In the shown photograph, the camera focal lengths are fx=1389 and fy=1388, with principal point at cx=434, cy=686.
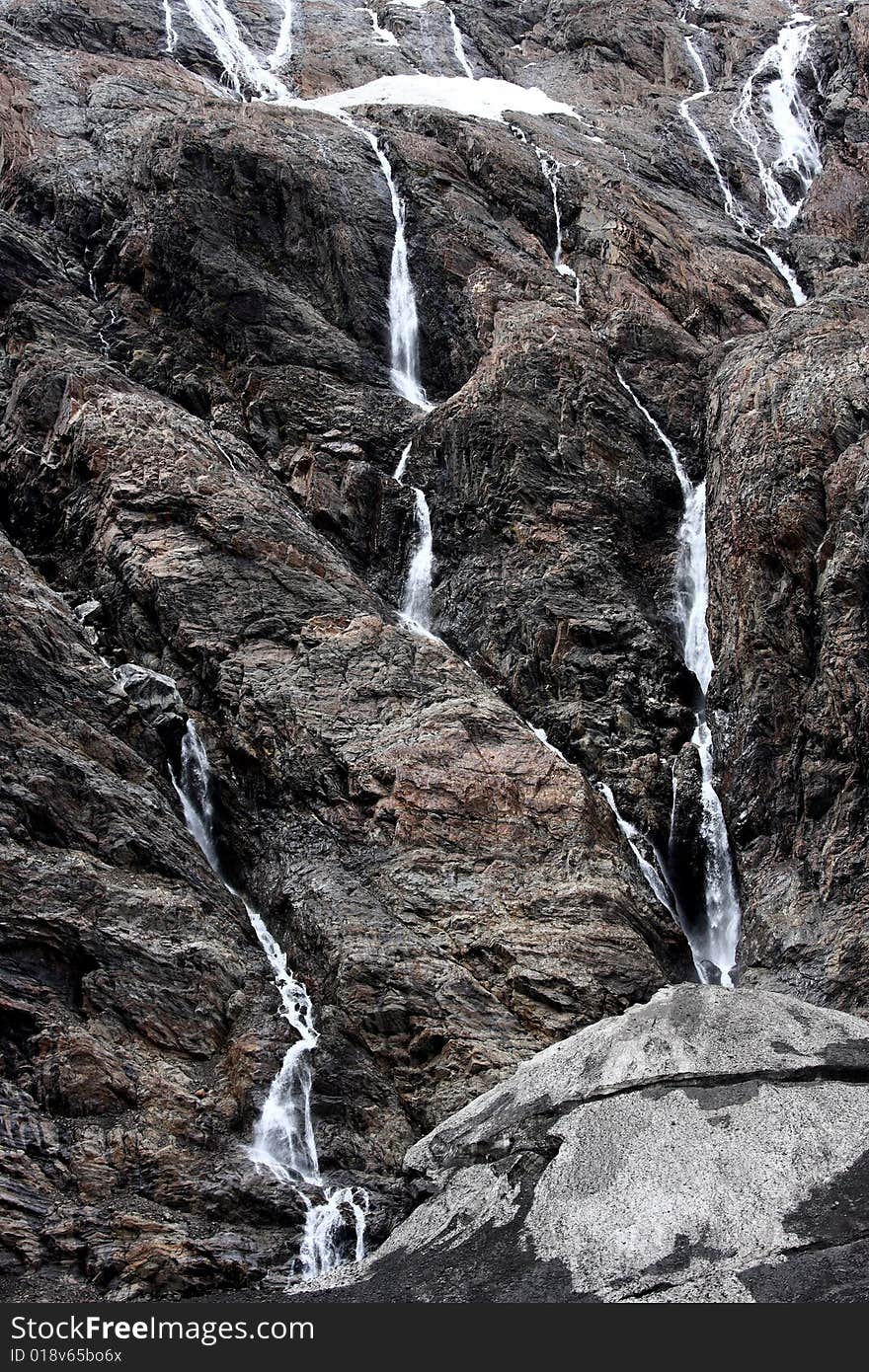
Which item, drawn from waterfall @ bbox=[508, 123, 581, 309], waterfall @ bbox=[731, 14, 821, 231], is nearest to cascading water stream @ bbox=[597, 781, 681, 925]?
waterfall @ bbox=[508, 123, 581, 309]

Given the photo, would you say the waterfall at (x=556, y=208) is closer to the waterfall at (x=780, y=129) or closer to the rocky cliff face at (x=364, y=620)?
the rocky cliff face at (x=364, y=620)

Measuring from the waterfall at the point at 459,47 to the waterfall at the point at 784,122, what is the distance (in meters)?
12.8

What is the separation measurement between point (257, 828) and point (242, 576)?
704cm

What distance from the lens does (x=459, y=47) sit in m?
68.2

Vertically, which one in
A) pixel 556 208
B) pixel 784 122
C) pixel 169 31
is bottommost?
pixel 556 208

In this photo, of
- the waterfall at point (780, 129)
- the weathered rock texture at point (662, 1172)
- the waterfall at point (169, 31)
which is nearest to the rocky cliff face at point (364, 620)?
the waterfall at point (780, 129)

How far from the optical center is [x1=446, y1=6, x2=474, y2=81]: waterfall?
6656cm

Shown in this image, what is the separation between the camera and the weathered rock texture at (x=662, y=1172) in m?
18.2

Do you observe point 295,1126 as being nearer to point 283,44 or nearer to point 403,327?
point 403,327

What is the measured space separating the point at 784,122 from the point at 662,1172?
56.3m

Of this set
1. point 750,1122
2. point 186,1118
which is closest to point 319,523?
point 186,1118

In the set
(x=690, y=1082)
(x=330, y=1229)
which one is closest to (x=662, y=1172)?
(x=690, y=1082)

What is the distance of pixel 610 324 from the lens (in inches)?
1813

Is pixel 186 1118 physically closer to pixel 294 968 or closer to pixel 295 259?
pixel 294 968
